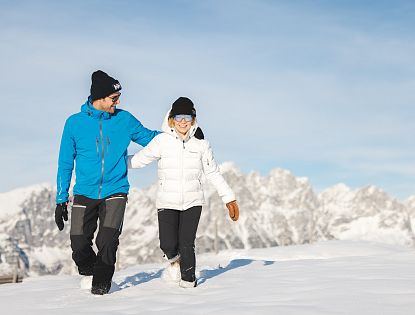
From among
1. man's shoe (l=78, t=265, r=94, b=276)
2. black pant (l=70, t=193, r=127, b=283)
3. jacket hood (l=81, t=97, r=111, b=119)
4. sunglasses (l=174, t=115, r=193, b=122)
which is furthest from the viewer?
sunglasses (l=174, t=115, r=193, b=122)

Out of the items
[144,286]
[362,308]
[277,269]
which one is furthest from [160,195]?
[362,308]

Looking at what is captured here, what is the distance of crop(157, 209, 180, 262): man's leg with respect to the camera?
7.99 meters

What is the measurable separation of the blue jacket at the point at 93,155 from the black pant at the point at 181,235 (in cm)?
67

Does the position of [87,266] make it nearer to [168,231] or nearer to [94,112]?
[168,231]

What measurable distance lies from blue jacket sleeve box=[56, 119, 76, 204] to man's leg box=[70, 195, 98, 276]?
19cm

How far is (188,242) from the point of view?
797cm

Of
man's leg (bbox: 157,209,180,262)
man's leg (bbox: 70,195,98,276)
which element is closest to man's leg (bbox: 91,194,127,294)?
man's leg (bbox: 70,195,98,276)

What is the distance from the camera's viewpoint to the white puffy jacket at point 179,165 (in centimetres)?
799

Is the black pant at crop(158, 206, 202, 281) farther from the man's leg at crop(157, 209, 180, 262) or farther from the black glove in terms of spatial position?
the black glove

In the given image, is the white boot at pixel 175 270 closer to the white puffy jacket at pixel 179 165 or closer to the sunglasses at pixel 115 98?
the white puffy jacket at pixel 179 165

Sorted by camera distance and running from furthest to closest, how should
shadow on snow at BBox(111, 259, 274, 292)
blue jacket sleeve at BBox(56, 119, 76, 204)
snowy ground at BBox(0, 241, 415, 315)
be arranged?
shadow on snow at BBox(111, 259, 274, 292), blue jacket sleeve at BBox(56, 119, 76, 204), snowy ground at BBox(0, 241, 415, 315)

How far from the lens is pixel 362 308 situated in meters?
5.62

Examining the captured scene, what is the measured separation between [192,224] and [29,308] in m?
2.23

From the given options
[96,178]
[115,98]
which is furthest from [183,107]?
[96,178]
